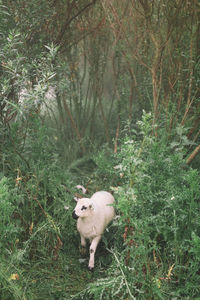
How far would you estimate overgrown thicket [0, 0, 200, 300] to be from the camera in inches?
85.6

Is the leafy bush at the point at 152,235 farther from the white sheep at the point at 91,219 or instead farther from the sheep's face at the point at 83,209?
the sheep's face at the point at 83,209

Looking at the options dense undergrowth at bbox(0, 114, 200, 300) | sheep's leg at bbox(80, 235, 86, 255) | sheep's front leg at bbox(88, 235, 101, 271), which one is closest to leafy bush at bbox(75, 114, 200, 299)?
dense undergrowth at bbox(0, 114, 200, 300)

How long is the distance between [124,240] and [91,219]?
1.24 ft

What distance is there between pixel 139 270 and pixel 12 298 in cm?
84

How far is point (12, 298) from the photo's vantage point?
7.06 feet

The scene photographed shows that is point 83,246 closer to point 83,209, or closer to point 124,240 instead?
point 83,209

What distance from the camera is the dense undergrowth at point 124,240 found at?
2.10 meters

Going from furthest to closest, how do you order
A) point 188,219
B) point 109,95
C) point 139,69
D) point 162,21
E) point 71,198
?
point 109,95 → point 139,69 → point 162,21 → point 71,198 → point 188,219

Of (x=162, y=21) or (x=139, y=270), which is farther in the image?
(x=162, y=21)

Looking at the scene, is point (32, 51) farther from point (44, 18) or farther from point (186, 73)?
point (186, 73)

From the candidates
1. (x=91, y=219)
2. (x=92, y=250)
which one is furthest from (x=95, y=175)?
(x=92, y=250)

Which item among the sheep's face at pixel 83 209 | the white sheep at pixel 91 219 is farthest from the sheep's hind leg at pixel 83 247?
the sheep's face at pixel 83 209

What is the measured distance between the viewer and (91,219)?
253 centimetres

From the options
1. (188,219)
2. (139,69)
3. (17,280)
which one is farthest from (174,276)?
(139,69)
